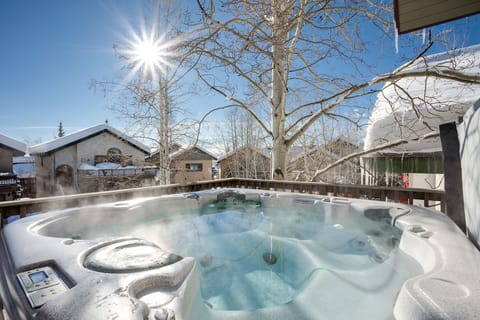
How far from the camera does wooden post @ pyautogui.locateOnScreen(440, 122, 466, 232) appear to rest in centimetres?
177

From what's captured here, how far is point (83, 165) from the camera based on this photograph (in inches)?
413

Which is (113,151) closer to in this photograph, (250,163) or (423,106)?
(250,163)

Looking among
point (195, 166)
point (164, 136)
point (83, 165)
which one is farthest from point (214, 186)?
point (195, 166)

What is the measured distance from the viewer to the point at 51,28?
202 inches

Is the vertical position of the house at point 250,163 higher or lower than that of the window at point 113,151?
lower

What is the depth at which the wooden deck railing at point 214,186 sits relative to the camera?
217cm

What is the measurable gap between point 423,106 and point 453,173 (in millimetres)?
2639

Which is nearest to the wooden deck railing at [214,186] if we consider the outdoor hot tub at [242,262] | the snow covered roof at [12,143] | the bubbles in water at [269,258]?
the outdoor hot tub at [242,262]

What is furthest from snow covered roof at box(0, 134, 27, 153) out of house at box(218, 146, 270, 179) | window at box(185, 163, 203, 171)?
house at box(218, 146, 270, 179)

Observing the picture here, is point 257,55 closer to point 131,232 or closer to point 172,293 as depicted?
point 131,232

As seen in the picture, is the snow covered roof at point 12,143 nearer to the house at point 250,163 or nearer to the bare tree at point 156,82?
the bare tree at point 156,82

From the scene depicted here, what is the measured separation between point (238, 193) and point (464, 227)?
84.7 inches

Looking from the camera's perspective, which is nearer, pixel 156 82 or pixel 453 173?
pixel 453 173

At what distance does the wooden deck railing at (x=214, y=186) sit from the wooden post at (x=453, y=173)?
703mm
